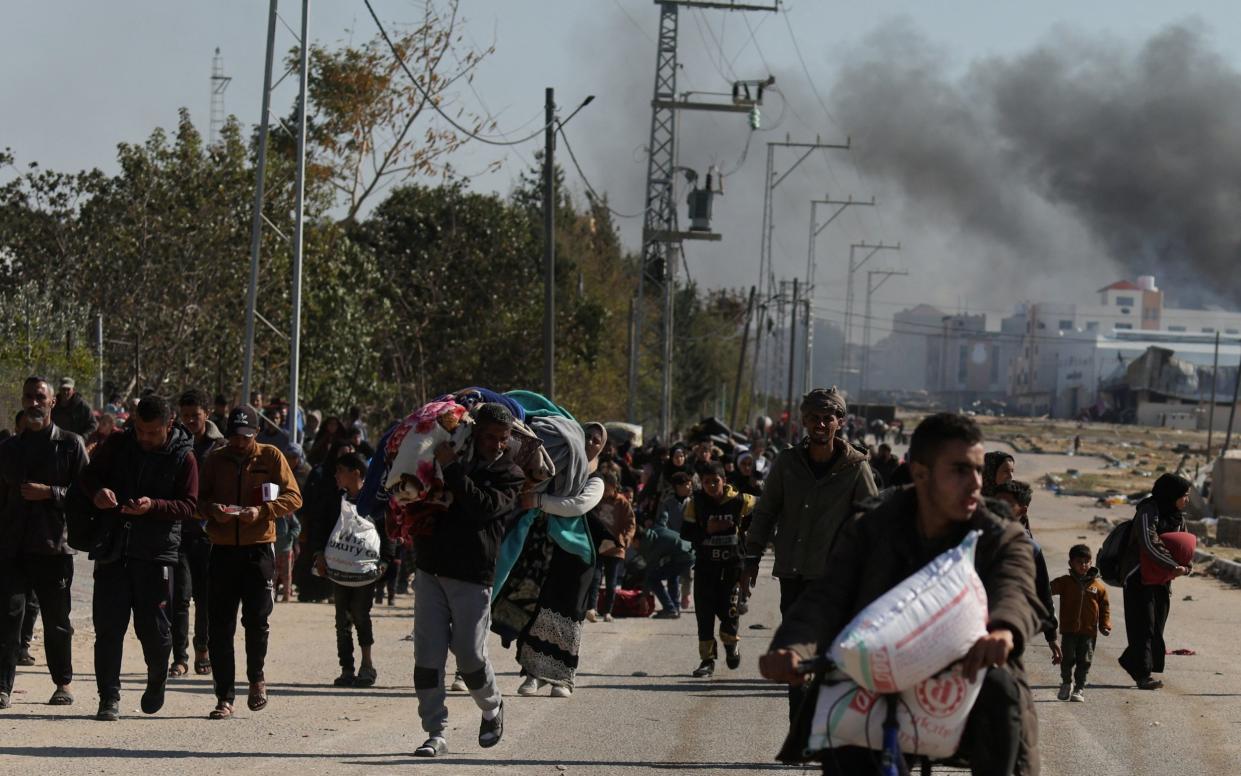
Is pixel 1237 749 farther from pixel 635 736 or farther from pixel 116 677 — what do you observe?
pixel 116 677

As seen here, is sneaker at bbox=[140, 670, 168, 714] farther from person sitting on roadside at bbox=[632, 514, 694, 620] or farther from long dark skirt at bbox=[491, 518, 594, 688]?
person sitting on roadside at bbox=[632, 514, 694, 620]

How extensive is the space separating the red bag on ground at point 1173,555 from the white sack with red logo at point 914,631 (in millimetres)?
8067

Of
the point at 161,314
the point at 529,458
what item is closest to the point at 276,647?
the point at 529,458

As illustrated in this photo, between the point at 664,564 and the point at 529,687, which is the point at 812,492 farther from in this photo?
the point at 664,564

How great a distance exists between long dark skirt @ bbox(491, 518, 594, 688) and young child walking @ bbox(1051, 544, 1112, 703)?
343 cm

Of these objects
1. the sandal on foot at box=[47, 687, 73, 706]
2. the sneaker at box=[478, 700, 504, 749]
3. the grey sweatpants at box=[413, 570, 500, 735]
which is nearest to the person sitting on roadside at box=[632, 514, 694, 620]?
the sandal on foot at box=[47, 687, 73, 706]

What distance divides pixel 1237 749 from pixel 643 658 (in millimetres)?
5375

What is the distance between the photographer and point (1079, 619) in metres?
12.0

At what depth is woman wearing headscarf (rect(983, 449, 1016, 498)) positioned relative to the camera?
33.1 feet

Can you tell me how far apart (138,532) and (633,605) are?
9.66 m

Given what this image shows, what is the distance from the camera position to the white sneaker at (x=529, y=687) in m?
11.2

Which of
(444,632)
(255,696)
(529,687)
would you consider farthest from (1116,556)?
(255,696)

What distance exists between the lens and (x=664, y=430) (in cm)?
4300

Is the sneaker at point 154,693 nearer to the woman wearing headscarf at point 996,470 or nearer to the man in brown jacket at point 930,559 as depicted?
the woman wearing headscarf at point 996,470
